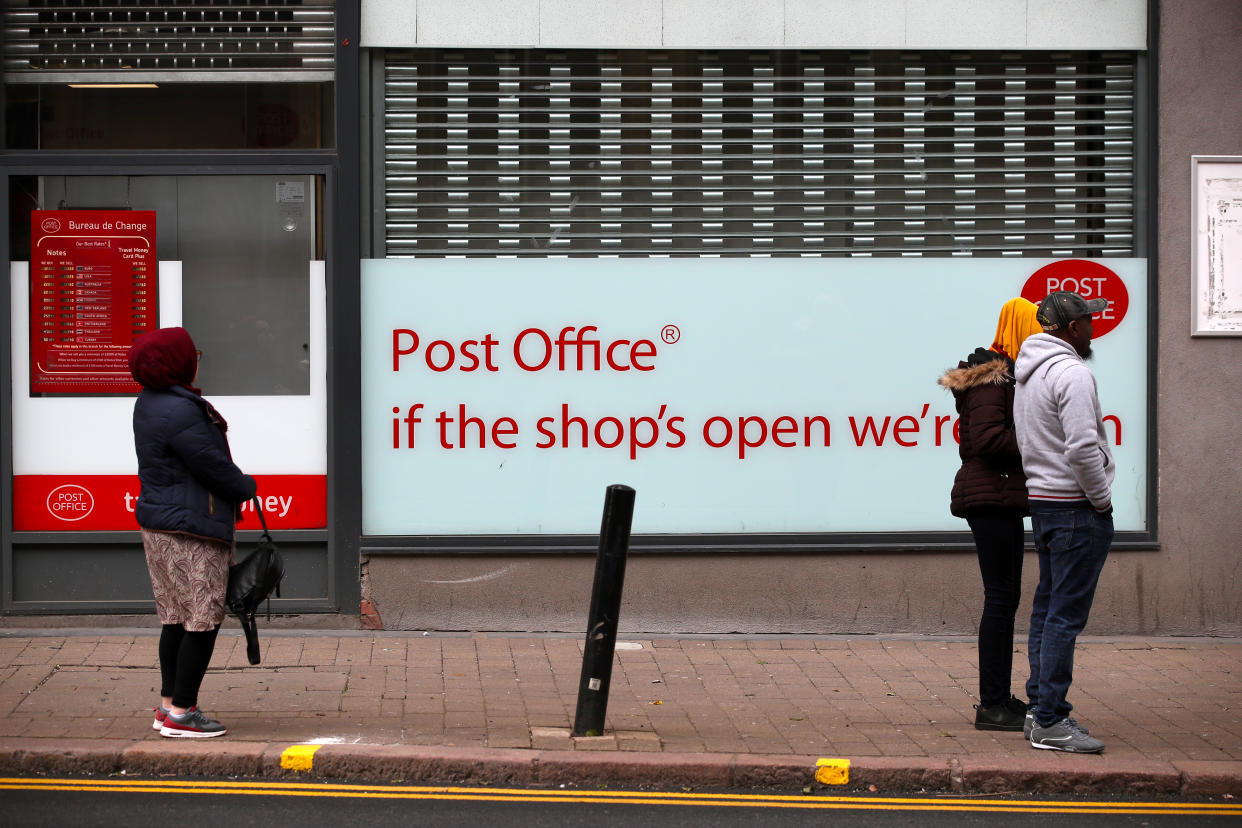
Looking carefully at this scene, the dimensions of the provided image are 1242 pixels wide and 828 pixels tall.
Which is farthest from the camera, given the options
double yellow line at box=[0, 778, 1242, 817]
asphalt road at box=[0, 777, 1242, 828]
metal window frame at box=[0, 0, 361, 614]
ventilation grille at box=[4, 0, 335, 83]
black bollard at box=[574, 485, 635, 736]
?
ventilation grille at box=[4, 0, 335, 83]

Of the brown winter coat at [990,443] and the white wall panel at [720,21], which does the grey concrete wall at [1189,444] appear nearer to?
the white wall panel at [720,21]

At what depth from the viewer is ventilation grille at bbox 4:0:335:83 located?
8.35 m

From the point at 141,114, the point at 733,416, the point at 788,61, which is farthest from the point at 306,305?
the point at 788,61

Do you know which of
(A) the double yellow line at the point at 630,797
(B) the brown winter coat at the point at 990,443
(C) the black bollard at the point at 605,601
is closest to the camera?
(A) the double yellow line at the point at 630,797

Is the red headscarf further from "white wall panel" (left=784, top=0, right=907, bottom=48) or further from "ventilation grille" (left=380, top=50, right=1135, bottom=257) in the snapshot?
"white wall panel" (left=784, top=0, right=907, bottom=48)

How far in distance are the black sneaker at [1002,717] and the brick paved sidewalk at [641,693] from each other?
5 centimetres

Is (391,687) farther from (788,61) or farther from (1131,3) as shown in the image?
(1131,3)

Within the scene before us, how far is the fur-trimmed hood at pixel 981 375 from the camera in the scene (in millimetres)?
6109

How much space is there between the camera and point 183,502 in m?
5.78

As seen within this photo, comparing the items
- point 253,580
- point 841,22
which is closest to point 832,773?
point 253,580

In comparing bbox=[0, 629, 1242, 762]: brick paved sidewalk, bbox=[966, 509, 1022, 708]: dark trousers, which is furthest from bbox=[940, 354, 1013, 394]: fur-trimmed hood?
bbox=[0, 629, 1242, 762]: brick paved sidewalk

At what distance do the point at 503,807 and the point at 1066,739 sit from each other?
94.9 inches

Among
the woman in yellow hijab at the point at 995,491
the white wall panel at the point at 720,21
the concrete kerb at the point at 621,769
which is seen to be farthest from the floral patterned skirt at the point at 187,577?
the white wall panel at the point at 720,21

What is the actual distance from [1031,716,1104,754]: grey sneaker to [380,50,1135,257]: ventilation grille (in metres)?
3.55
